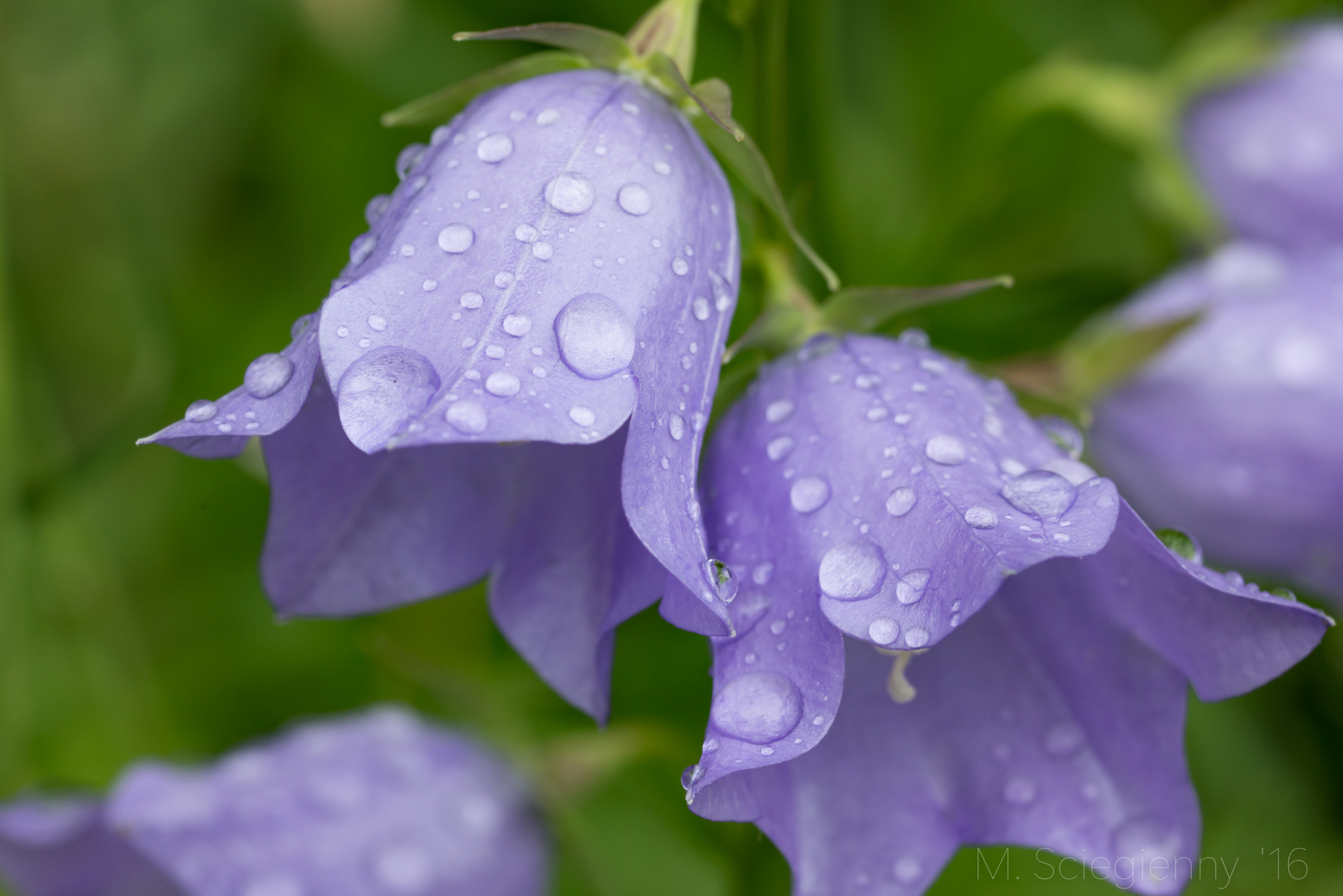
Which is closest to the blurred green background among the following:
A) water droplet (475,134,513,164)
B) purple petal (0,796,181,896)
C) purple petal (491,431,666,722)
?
purple petal (0,796,181,896)

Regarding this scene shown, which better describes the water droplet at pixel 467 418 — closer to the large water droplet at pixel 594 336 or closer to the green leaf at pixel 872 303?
the large water droplet at pixel 594 336

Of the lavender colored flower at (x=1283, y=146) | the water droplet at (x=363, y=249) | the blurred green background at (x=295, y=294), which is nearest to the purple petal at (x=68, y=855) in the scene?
the blurred green background at (x=295, y=294)

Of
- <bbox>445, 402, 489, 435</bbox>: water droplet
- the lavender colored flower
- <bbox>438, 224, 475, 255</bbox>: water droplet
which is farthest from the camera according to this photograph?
the lavender colored flower

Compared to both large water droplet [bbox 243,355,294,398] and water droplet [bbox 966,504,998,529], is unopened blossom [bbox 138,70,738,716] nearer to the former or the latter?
large water droplet [bbox 243,355,294,398]

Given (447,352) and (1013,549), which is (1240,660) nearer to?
(1013,549)

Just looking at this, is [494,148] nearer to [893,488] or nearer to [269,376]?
[269,376]
